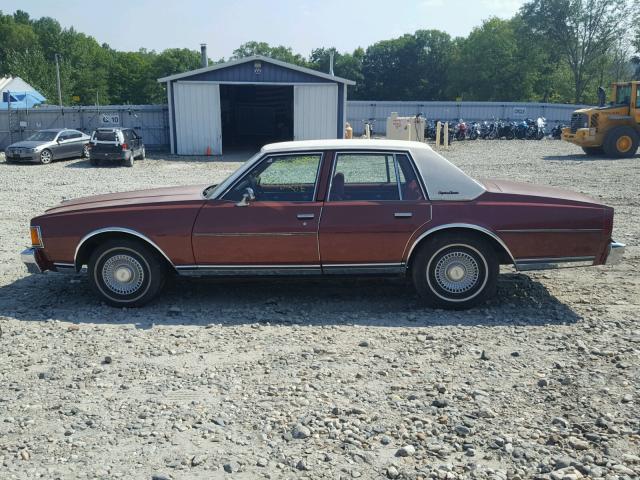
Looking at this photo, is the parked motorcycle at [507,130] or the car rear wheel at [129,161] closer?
the car rear wheel at [129,161]

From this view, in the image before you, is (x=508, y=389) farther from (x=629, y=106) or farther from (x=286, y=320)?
(x=629, y=106)

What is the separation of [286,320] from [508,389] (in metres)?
2.26

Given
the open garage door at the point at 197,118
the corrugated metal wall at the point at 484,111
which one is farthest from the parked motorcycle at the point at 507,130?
the open garage door at the point at 197,118

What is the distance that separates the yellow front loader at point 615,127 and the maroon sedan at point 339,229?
20.0 m

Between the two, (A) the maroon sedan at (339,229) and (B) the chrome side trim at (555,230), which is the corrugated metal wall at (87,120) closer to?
(A) the maroon sedan at (339,229)

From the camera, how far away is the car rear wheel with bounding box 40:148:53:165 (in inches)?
924

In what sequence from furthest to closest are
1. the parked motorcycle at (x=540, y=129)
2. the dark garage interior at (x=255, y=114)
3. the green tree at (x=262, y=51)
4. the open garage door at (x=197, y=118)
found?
the green tree at (x=262, y=51)
the dark garage interior at (x=255, y=114)
the parked motorcycle at (x=540, y=129)
the open garage door at (x=197, y=118)

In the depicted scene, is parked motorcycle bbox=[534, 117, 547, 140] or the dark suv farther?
parked motorcycle bbox=[534, 117, 547, 140]

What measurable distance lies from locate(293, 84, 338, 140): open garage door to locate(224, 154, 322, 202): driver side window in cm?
2156

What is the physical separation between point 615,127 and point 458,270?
2108cm

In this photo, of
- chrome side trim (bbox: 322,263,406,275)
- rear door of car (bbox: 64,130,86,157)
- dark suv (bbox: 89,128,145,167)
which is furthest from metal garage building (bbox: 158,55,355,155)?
chrome side trim (bbox: 322,263,406,275)

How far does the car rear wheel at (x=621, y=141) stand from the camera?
24.0m

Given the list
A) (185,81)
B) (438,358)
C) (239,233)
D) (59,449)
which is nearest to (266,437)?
(59,449)

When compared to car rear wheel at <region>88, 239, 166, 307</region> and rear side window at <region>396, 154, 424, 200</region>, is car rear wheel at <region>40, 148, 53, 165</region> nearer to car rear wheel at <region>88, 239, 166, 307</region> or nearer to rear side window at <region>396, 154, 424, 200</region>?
car rear wheel at <region>88, 239, 166, 307</region>
